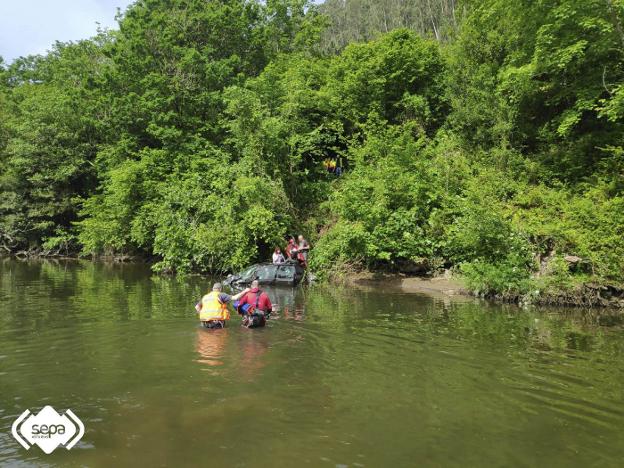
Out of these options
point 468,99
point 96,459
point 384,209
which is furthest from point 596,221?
point 96,459

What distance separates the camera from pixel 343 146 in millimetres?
28734

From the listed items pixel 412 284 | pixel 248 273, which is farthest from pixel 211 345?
pixel 412 284

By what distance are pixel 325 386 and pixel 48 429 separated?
12.3ft

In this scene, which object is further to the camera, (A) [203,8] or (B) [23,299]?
(A) [203,8]

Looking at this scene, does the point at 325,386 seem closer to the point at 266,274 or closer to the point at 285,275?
the point at 285,275

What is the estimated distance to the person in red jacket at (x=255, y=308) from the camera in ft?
38.3

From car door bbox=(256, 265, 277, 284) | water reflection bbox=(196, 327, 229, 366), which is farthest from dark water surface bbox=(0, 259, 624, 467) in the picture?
car door bbox=(256, 265, 277, 284)

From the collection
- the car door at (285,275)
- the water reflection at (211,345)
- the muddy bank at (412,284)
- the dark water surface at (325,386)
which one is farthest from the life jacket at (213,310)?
the muddy bank at (412,284)

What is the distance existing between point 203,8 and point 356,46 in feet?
38.1

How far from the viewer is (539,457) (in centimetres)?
534

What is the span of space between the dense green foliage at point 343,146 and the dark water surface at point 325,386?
14.9 feet

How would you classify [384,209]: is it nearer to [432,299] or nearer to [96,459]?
[432,299]

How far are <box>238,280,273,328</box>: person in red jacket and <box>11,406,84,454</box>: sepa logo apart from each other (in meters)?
5.49

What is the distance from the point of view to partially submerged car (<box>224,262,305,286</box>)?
19688 millimetres
